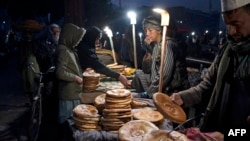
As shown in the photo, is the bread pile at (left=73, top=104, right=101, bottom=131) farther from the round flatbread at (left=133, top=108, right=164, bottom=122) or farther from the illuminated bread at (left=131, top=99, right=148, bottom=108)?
the illuminated bread at (left=131, top=99, right=148, bottom=108)

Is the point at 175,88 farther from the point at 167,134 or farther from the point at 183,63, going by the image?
the point at 167,134

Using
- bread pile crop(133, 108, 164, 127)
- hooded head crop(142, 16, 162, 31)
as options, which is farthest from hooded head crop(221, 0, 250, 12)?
hooded head crop(142, 16, 162, 31)

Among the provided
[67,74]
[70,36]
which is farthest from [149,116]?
[70,36]

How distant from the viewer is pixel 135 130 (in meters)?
3.46

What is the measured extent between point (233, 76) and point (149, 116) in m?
1.48

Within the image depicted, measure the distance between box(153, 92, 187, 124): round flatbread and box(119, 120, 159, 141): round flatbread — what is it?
33 centimetres

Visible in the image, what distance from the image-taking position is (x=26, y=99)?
11.5 m

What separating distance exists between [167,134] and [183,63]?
2425 mm

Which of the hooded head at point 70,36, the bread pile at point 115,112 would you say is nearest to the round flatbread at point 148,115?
the bread pile at point 115,112

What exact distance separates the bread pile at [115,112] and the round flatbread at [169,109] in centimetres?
73

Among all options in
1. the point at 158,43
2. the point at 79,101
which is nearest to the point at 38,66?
the point at 79,101

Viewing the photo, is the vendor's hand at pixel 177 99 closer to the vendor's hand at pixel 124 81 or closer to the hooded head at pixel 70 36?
the vendor's hand at pixel 124 81

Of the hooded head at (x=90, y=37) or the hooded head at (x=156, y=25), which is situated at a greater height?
the hooded head at (x=156, y=25)

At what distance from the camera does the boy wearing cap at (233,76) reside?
2613 mm
